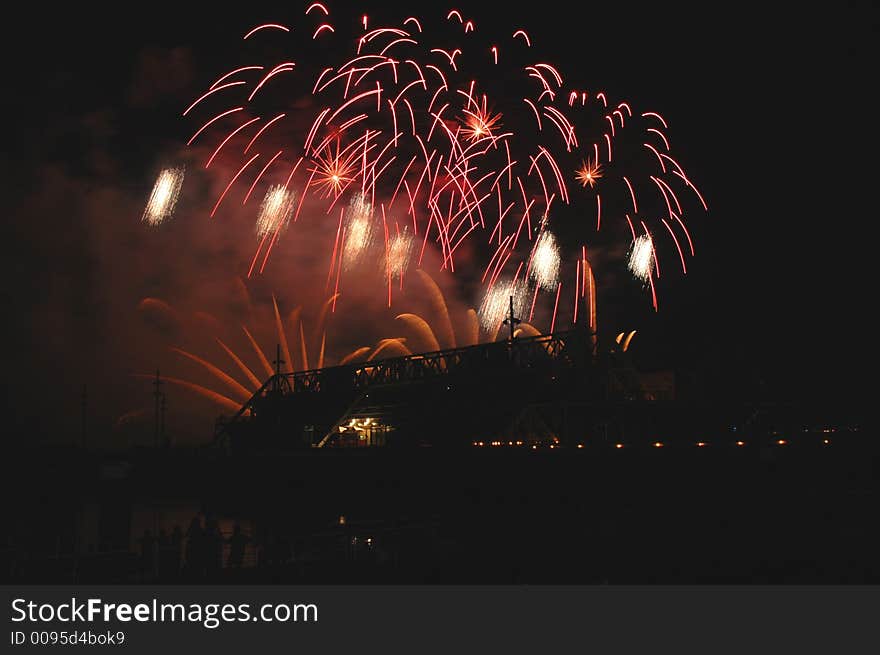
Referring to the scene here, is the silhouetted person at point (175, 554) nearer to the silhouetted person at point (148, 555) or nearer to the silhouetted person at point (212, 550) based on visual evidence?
the silhouetted person at point (148, 555)

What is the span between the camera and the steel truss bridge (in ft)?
103

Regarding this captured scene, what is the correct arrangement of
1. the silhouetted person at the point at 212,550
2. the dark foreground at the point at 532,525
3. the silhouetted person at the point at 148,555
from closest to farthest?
the dark foreground at the point at 532,525
the silhouetted person at the point at 148,555
the silhouetted person at the point at 212,550

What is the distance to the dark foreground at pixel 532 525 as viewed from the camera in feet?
45.2

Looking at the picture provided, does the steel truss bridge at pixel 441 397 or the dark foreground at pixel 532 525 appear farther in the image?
the steel truss bridge at pixel 441 397

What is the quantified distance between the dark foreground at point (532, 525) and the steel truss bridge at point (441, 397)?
16.4ft

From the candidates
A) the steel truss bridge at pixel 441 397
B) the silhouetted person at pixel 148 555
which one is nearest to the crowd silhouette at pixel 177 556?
the silhouetted person at pixel 148 555

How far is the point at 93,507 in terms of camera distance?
186 ft

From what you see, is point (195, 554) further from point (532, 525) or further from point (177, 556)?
point (532, 525)

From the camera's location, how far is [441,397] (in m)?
37.2

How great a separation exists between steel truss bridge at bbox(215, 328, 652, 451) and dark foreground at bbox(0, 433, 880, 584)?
16.4 feet

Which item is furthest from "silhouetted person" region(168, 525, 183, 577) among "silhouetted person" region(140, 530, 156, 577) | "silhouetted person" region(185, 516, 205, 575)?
"silhouetted person" region(140, 530, 156, 577)

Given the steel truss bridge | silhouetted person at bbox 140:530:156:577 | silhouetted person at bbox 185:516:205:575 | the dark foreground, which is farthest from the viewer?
the steel truss bridge

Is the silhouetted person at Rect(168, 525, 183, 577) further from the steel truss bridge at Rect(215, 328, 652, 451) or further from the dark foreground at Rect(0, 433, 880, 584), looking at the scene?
the steel truss bridge at Rect(215, 328, 652, 451)

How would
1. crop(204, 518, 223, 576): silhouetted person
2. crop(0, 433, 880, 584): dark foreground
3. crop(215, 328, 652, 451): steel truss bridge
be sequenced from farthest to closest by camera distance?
1. crop(215, 328, 652, 451): steel truss bridge
2. crop(204, 518, 223, 576): silhouetted person
3. crop(0, 433, 880, 584): dark foreground
